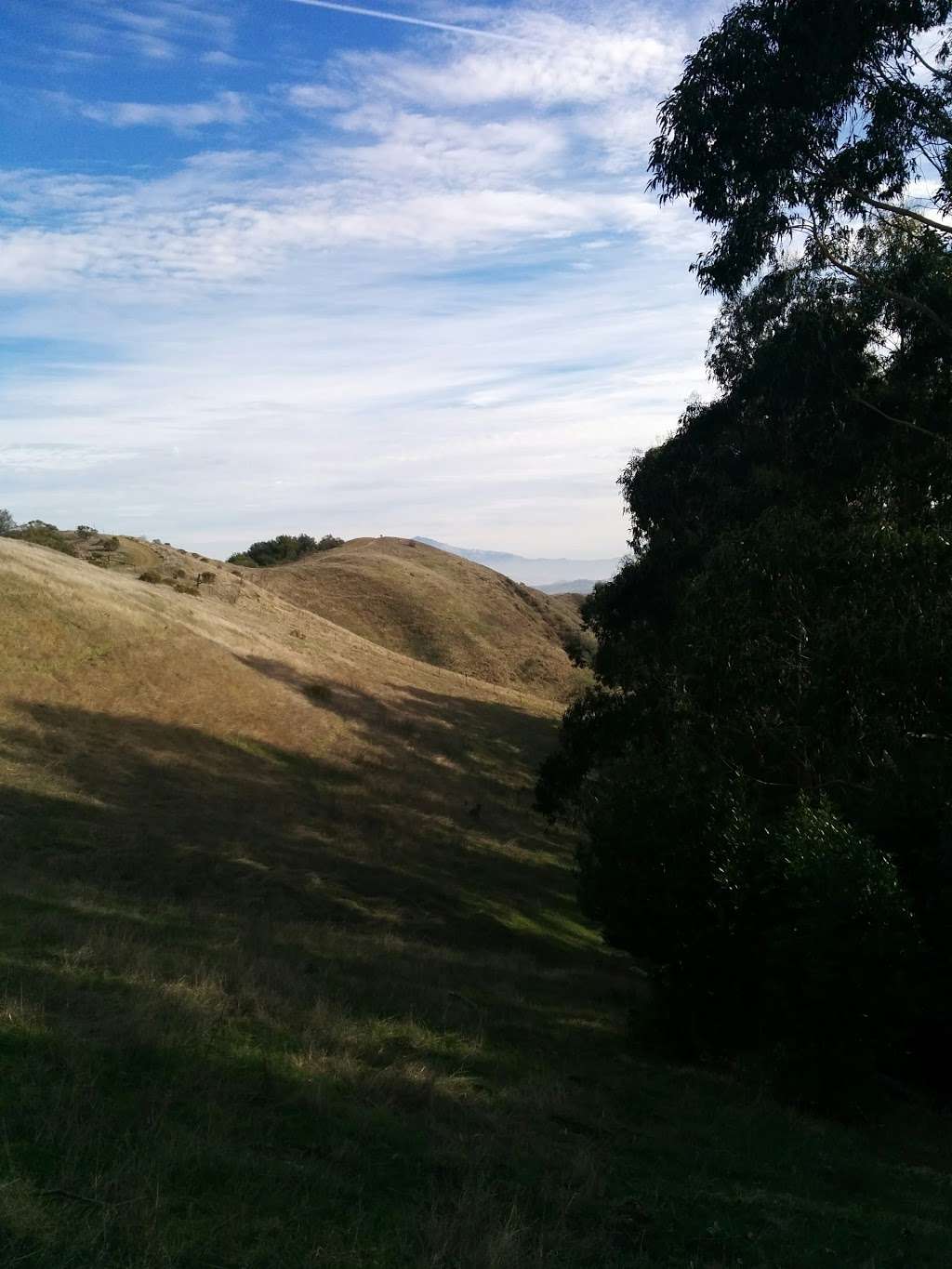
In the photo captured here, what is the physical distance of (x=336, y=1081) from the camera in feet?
26.5

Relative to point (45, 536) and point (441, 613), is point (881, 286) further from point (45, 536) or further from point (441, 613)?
point (441, 613)

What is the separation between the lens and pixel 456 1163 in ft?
22.6

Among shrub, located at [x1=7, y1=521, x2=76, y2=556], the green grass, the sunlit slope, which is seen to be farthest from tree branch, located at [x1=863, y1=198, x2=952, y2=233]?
the sunlit slope

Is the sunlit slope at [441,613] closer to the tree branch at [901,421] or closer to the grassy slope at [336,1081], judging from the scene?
the grassy slope at [336,1081]

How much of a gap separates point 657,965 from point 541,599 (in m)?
89.2

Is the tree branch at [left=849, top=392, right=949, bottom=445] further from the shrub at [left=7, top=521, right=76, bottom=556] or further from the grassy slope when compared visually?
the shrub at [left=7, top=521, right=76, bottom=556]

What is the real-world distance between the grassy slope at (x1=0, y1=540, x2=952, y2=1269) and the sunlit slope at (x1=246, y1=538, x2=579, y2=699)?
48.1 meters

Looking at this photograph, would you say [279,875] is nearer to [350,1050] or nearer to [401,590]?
[350,1050]

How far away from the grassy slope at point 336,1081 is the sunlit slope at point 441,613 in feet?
158

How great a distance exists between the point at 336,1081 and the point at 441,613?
73881 mm

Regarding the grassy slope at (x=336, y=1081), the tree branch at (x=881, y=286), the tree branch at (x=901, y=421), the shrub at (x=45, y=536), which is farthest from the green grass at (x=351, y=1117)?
the shrub at (x=45, y=536)

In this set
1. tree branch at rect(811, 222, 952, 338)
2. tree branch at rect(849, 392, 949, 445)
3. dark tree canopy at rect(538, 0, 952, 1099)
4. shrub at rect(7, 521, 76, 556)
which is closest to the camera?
dark tree canopy at rect(538, 0, 952, 1099)

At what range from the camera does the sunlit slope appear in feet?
244

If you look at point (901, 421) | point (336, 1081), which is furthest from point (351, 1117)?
point (901, 421)
